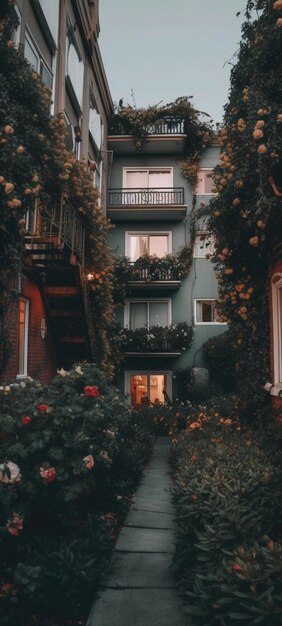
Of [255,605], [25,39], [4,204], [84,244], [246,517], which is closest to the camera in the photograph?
[255,605]

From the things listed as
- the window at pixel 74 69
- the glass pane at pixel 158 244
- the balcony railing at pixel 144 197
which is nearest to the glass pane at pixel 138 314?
the glass pane at pixel 158 244

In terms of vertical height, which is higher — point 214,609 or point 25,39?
point 25,39

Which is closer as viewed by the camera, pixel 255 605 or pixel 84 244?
pixel 255 605

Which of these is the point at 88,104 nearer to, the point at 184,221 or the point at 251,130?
the point at 184,221

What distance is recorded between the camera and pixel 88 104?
46.2 feet

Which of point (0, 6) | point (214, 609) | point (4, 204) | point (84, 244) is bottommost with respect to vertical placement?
point (214, 609)

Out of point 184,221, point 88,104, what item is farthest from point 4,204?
point 184,221

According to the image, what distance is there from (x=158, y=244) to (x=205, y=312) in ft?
11.6

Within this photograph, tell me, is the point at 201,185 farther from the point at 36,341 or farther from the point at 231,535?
the point at 231,535

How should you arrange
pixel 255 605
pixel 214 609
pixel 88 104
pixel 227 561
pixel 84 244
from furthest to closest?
pixel 88 104 < pixel 84 244 < pixel 227 561 < pixel 214 609 < pixel 255 605

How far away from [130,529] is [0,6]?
22.3 feet

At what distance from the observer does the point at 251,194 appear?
6.30m

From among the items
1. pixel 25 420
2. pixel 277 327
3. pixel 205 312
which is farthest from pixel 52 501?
pixel 205 312

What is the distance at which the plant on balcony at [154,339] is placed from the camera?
16875mm
